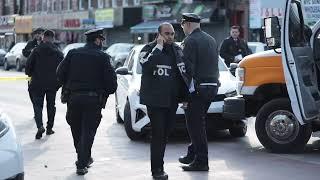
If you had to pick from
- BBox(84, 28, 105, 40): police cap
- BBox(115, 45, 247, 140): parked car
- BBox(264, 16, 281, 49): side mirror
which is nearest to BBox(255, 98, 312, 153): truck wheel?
BBox(264, 16, 281, 49): side mirror

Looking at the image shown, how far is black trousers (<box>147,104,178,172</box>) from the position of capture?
7.36 metres

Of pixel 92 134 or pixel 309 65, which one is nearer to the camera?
pixel 92 134

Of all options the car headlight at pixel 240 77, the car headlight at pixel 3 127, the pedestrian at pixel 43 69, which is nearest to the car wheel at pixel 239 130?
the car headlight at pixel 240 77

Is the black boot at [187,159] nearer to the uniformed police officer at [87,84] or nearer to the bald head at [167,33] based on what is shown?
the uniformed police officer at [87,84]

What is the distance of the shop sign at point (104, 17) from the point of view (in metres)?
43.3

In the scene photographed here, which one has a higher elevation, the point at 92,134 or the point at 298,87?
the point at 298,87

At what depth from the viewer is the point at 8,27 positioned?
64.1 m

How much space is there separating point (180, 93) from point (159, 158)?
0.77 m

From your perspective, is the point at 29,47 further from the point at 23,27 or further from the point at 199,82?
the point at 23,27

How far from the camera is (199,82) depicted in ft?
26.1

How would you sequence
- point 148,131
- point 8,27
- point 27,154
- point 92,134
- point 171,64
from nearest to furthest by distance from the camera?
point 171,64 < point 92,134 < point 27,154 < point 148,131 < point 8,27

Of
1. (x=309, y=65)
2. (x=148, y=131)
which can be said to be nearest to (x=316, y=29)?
(x=309, y=65)

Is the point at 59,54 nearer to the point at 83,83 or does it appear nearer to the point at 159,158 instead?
the point at 83,83

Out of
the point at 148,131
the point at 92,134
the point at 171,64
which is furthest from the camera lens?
the point at 148,131
